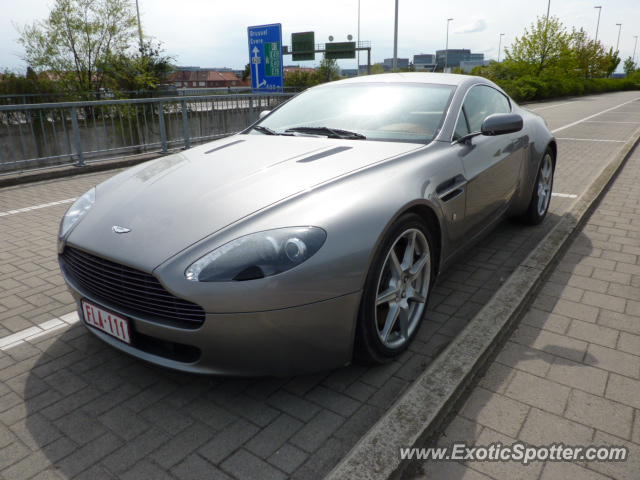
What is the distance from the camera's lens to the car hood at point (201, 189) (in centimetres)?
231

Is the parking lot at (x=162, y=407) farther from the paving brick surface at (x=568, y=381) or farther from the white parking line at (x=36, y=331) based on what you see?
the paving brick surface at (x=568, y=381)

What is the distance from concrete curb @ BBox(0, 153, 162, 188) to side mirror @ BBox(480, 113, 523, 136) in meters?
7.07

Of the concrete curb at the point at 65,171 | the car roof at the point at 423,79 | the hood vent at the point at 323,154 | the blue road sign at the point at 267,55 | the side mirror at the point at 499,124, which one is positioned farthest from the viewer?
the blue road sign at the point at 267,55

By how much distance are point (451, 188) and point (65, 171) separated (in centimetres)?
728

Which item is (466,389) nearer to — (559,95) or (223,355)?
(223,355)

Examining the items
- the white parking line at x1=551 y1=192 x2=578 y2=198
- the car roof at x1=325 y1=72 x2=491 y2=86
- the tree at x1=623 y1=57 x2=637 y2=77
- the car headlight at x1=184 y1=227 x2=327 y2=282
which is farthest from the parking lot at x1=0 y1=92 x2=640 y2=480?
the tree at x1=623 y1=57 x2=637 y2=77

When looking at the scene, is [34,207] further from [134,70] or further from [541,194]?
[134,70]

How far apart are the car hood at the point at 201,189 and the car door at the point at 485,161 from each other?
20.0 inches

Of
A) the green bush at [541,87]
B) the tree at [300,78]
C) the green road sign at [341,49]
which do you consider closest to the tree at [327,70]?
the tree at [300,78]

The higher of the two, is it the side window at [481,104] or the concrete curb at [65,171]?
the side window at [481,104]

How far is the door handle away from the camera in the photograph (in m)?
3.00

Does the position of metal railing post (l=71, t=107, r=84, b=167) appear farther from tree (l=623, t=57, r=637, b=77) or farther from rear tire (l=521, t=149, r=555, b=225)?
tree (l=623, t=57, r=637, b=77)

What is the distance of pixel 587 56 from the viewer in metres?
62.6

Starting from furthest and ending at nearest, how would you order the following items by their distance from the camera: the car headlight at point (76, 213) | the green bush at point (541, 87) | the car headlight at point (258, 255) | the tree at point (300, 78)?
the tree at point (300, 78)
the green bush at point (541, 87)
the car headlight at point (76, 213)
the car headlight at point (258, 255)
